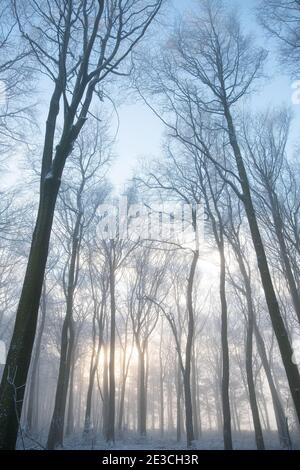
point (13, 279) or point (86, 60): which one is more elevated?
point (13, 279)

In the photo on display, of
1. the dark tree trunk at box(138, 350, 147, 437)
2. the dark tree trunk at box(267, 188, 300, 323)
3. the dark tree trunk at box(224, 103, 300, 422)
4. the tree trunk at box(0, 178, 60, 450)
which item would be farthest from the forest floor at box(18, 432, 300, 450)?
the dark tree trunk at box(267, 188, 300, 323)

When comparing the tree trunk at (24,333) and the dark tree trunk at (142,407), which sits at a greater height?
the dark tree trunk at (142,407)

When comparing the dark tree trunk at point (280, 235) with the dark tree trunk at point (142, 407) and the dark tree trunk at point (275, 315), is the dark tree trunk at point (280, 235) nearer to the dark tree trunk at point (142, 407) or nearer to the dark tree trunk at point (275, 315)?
the dark tree trunk at point (275, 315)

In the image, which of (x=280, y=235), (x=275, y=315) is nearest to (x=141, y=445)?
(x=275, y=315)

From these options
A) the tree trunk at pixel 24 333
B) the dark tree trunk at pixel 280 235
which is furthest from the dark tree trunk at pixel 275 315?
the tree trunk at pixel 24 333

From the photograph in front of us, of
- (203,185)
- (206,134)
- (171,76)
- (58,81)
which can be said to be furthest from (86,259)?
(58,81)

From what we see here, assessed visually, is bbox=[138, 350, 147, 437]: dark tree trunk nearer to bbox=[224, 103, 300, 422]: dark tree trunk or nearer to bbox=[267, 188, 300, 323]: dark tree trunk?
bbox=[267, 188, 300, 323]: dark tree trunk

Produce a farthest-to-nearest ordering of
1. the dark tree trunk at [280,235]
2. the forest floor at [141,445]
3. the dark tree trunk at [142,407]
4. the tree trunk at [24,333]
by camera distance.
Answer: the dark tree trunk at [142,407] → the dark tree trunk at [280,235] → the forest floor at [141,445] → the tree trunk at [24,333]

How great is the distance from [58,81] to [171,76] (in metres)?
4.13

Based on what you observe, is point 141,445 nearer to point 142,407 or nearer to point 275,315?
point 142,407
